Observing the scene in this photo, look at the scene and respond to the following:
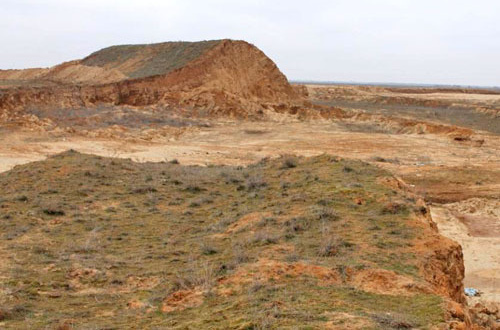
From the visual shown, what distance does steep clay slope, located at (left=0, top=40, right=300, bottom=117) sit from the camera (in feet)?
110

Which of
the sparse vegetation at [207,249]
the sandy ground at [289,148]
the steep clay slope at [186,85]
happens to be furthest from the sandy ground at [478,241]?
the steep clay slope at [186,85]

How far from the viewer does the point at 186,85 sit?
36.9 meters

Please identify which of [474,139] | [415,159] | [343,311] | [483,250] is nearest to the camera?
[343,311]

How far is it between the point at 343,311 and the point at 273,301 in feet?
2.16

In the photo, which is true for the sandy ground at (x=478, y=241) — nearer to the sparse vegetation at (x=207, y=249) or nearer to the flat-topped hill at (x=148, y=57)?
the sparse vegetation at (x=207, y=249)

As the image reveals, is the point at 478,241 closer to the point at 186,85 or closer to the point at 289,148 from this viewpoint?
the point at 289,148

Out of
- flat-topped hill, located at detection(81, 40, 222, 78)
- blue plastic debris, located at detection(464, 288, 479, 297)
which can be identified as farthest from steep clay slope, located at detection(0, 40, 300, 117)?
blue plastic debris, located at detection(464, 288, 479, 297)

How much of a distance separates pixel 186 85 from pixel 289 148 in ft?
43.4

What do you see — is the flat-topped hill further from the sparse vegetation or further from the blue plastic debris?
the blue plastic debris

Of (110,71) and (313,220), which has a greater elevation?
(110,71)

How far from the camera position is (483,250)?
12250 mm

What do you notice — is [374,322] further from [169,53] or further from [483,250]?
[169,53]

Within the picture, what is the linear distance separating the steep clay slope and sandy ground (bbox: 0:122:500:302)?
405 cm

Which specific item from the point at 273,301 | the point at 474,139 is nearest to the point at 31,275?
the point at 273,301
